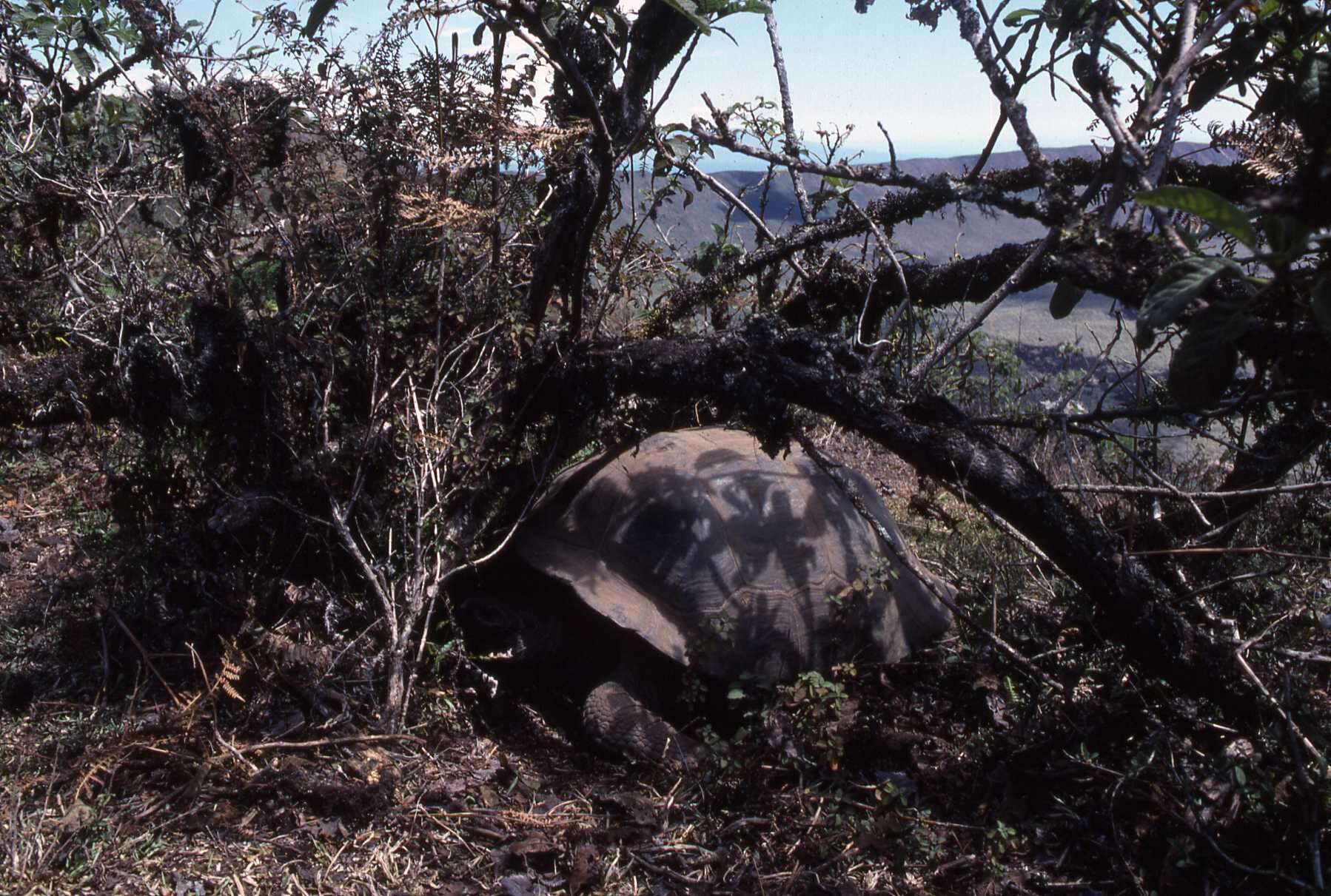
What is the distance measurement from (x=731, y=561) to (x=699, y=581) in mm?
162

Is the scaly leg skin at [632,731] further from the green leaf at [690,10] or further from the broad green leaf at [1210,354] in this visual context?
the green leaf at [690,10]

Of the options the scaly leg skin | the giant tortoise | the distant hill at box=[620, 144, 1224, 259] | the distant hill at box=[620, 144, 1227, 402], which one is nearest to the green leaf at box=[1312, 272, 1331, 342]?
the distant hill at box=[620, 144, 1227, 402]

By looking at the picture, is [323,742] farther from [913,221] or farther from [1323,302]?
[913,221]

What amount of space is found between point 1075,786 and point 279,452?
281 cm

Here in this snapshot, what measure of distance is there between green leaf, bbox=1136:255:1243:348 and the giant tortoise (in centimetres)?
157

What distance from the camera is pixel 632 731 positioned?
3201 mm

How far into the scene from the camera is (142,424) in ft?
10.9

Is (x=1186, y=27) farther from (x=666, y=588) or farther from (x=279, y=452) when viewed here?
(x=279, y=452)

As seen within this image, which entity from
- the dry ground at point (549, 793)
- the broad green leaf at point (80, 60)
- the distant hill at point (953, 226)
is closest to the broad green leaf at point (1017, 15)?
the distant hill at point (953, 226)

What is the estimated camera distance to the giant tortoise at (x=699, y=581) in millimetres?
3486

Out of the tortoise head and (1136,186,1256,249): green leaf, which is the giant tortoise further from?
(1136,186,1256,249): green leaf

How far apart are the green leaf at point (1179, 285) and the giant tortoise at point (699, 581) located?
157 cm

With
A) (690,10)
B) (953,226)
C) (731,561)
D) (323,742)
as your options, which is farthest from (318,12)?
(953,226)

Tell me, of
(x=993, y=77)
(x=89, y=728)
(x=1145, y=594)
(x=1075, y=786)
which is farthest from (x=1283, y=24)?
(x=89, y=728)
